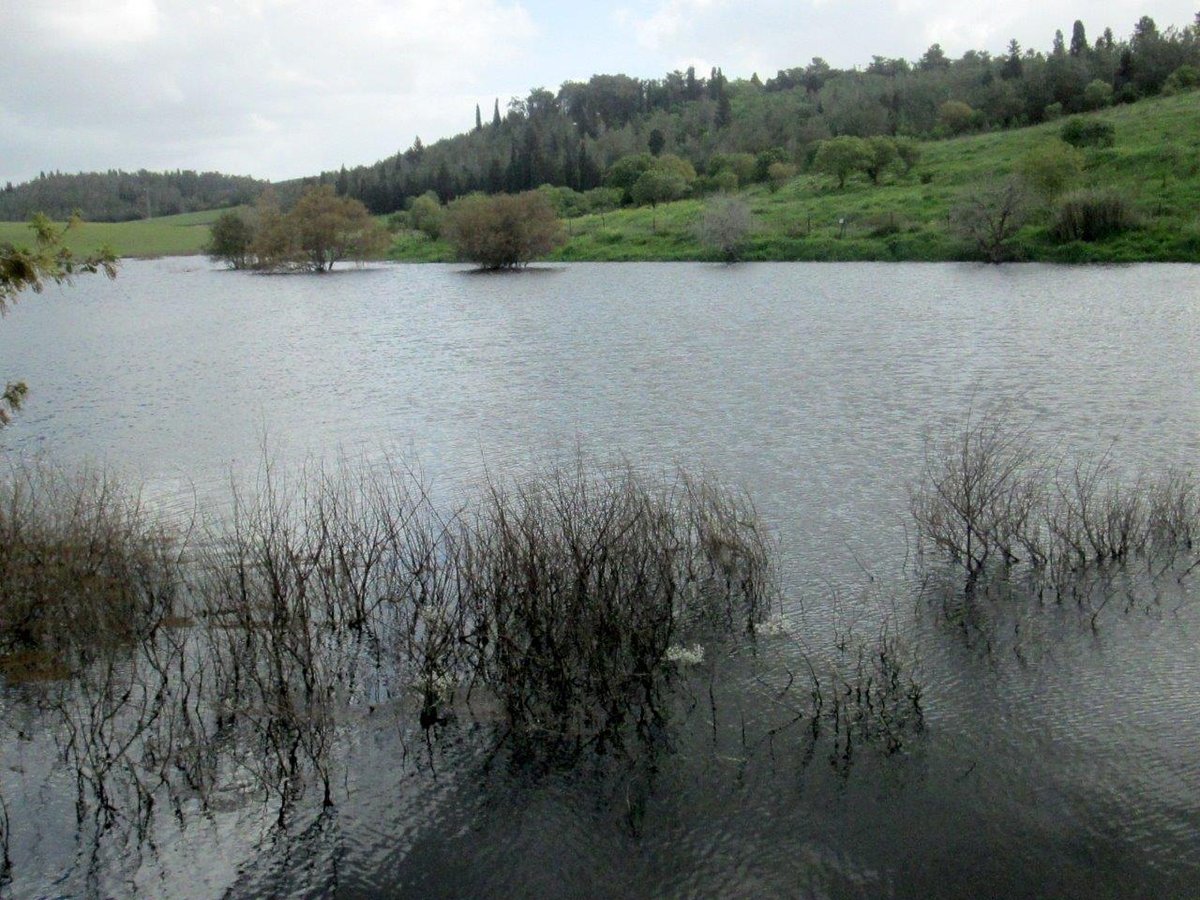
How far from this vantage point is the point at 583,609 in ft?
33.9

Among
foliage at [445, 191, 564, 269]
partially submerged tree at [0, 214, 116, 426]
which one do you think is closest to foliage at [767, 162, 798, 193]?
foliage at [445, 191, 564, 269]

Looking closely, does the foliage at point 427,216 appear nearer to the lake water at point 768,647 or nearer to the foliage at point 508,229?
the foliage at point 508,229

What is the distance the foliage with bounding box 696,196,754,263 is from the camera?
7375 centimetres

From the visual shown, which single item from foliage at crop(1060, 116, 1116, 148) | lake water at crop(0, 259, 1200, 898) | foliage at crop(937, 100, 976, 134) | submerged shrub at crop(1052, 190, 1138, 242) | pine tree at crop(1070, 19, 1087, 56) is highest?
pine tree at crop(1070, 19, 1087, 56)

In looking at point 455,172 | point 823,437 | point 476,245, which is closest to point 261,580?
point 823,437

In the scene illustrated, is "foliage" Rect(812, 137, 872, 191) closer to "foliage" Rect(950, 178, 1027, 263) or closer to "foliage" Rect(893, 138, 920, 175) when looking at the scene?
"foliage" Rect(893, 138, 920, 175)

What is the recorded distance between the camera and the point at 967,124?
101875 millimetres

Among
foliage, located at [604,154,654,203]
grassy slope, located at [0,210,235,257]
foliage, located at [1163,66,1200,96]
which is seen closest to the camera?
foliage, located at [1163,66,1200,96]

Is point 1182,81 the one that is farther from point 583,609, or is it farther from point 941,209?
point 583,609

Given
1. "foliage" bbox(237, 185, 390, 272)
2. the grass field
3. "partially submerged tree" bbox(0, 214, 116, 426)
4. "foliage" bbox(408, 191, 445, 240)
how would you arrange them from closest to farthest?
1. "partially submerged tree" bbox(0, 214, 116, 426)
2. the grass field
3. "foliage" bbox(237, 185, 390, 272)
4. "foliage" bbox(408, 191, 445, 240)

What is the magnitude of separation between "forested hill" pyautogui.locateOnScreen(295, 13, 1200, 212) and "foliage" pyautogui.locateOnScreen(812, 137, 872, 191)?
16365mm

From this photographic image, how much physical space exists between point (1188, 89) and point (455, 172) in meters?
93.5

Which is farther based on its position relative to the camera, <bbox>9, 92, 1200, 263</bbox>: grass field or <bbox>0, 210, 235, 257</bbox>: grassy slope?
<bbox>0, 210, 235, 257</bbox>: grassy slope

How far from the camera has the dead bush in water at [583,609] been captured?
9727 millimetres
